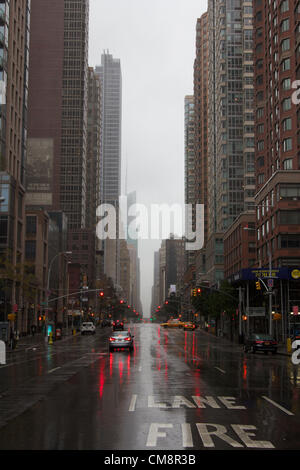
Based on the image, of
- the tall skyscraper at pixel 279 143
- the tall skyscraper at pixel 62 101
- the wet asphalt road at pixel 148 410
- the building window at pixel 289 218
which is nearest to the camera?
the wet asphalt road at pixel 148 410

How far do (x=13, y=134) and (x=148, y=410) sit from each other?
2448 inches

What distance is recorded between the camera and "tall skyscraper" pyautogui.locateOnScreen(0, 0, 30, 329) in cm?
6650

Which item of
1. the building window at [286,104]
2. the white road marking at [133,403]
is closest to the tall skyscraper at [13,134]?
the building window at [286,104]

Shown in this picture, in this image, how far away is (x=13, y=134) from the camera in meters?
71.2

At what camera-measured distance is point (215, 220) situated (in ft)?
453

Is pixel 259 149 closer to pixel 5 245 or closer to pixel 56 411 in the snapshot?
pixel 5 245

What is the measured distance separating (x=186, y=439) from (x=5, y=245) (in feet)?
190

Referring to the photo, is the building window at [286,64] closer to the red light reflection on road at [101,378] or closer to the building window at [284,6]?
the building window at [284,6]

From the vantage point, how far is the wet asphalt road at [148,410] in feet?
34.5

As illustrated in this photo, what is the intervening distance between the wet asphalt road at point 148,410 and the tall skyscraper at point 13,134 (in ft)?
139

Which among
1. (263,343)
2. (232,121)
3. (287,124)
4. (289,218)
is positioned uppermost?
(232,121)

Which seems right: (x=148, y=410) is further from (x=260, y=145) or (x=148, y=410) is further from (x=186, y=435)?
A: (x=260, y=145)

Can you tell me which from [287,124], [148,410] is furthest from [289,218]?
[148,410]

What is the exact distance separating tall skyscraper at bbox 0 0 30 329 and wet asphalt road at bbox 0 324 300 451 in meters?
42.3
